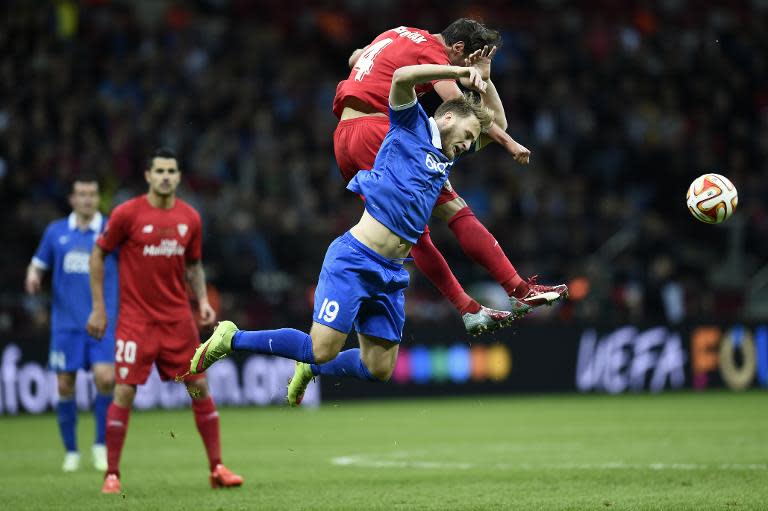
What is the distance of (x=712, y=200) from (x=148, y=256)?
13.4 ft

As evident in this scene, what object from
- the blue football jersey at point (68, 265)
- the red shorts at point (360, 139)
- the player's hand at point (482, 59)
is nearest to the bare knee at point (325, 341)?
the red shorts at point (360, 139)

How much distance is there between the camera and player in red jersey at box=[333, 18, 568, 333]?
8164 mm

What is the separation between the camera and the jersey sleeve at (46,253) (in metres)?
11.8

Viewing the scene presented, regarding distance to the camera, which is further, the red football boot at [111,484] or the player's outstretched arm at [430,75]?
the red football boot at [111,484]

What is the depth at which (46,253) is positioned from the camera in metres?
11.8

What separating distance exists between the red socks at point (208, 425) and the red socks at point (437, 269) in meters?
Answer: 2.12

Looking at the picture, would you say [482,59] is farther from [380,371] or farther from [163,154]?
[163,154]

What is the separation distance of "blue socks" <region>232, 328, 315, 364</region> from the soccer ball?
2.81 m

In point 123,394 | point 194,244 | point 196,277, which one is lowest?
point 123,394

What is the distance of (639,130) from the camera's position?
22406mm

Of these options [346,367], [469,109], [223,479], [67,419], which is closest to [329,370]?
[346,367]

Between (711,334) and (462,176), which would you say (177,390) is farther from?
(711,334)

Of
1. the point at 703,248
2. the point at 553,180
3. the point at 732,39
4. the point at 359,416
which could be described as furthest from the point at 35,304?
the point at 732,39

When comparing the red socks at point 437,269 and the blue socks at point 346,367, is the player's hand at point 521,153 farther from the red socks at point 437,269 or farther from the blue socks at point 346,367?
the blue socks at point 346,367
